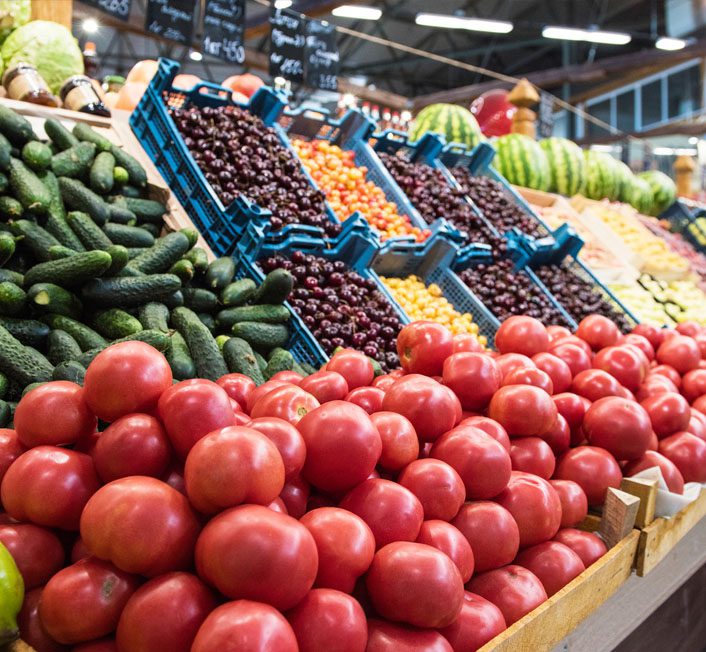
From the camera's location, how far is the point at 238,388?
170 cm

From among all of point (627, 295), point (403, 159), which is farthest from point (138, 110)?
point (627, 295)

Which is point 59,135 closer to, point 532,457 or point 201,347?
point 201,347

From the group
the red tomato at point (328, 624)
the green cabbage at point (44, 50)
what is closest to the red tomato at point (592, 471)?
the red tomato at point (328, 624)

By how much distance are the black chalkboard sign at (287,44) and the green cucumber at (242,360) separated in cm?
412

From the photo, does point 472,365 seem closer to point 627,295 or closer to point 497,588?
point 497,588

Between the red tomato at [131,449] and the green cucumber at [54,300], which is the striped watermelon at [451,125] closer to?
the green cucumber at [54,300]

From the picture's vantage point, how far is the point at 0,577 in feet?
3.24

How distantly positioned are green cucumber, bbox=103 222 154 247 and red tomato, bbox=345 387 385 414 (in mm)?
1457

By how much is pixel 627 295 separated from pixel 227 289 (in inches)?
136

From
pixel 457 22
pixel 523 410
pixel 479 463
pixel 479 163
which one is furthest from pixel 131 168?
pixel 457 22

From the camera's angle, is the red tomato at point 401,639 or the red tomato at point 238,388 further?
the red tomato at point 238,388

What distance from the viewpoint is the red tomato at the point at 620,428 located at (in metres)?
1.81

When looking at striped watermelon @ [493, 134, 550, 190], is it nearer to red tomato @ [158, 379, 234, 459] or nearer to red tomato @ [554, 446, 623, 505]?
red tomato @ [554, 446, 623, 505]

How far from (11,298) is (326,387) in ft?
3.93
